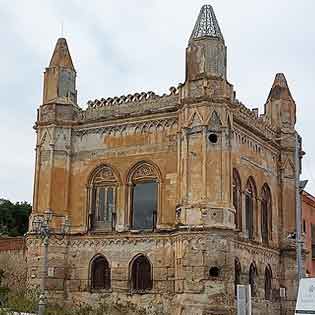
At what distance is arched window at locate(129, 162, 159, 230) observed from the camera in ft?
102

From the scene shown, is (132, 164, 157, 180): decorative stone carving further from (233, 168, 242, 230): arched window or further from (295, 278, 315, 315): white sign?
(295, 278, 315, 315): white sign

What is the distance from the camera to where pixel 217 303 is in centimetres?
2786

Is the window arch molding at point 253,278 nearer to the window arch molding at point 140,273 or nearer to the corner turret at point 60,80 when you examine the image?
the window arch molding at point 140,273

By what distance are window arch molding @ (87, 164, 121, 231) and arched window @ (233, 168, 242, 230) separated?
17.5ft

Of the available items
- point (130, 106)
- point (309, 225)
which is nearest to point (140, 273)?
point (130, 106)

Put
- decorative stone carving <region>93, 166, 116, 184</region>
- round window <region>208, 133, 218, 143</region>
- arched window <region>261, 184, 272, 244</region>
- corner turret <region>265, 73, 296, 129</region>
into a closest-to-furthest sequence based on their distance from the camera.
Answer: round window <region>208, 133, 218, 143</region> < decorative stone carving <region>93, 166, 116, 184</region> < arched window <region>261, 184, 272, 244</region> < corner turret <region>265, 73, 296, 129</region>

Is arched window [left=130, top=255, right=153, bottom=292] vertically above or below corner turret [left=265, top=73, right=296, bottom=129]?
below

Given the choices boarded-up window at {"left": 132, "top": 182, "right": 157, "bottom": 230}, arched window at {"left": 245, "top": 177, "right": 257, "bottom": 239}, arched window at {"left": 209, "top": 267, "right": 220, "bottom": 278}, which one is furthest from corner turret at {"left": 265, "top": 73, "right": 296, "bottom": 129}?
arched window at {"left": 209, "top": 267, "right": 220, "bottom": 278}

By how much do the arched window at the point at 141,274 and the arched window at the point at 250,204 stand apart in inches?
212

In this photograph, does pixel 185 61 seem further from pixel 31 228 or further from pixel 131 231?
pixel 31 228

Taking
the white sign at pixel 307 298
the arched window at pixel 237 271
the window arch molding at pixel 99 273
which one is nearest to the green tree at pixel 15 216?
the window arch molding at pixel 99 273

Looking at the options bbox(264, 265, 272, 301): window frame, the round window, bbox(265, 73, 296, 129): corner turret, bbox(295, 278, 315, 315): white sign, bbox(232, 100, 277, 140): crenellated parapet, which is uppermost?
bbox(265, 73, 296, 129): corner turret

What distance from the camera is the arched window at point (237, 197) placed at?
31.7 meters

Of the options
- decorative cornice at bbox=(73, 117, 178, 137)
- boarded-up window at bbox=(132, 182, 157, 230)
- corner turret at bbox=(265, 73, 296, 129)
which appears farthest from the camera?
corner turret at bbox=(265, 73, 296, 129)
